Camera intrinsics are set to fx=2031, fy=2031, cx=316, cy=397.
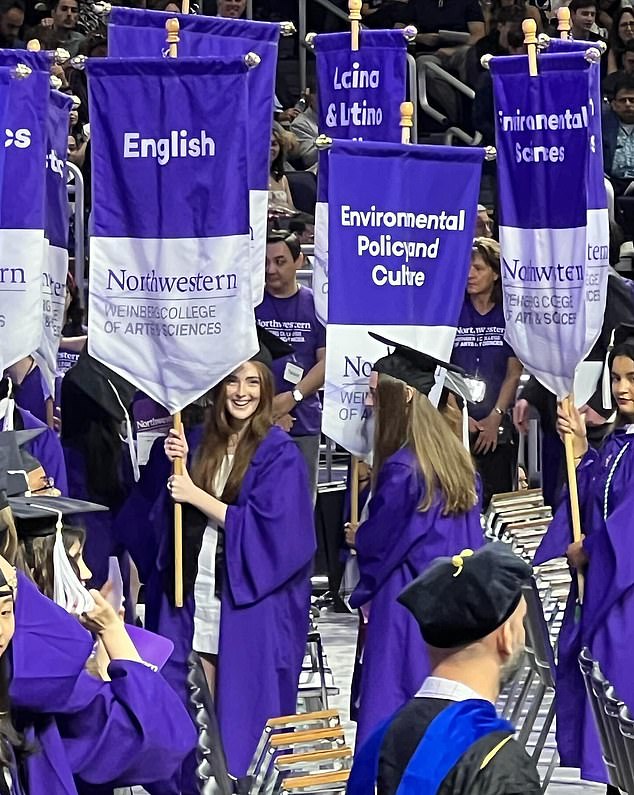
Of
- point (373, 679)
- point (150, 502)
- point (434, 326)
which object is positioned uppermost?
point (434, 326)

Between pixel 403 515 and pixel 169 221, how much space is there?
4.47ft

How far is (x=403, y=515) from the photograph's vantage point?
721 centimetres

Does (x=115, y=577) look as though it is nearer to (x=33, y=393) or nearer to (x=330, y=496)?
(x=33, y=393)

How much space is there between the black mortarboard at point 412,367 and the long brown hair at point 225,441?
431mm

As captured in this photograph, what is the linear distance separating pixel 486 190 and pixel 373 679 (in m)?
6.82

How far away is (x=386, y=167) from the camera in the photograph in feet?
25.4

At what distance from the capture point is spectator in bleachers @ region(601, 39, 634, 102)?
13.8m

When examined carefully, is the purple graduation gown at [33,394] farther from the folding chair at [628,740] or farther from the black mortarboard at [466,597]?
the black mortarboard at [466,597]

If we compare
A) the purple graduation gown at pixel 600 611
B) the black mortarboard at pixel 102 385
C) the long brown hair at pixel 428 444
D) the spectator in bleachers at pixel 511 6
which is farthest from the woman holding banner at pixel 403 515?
the spectator in bleachers at pixel 511 6

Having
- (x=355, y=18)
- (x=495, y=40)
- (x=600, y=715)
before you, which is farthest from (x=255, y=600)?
(x=495, y=40)

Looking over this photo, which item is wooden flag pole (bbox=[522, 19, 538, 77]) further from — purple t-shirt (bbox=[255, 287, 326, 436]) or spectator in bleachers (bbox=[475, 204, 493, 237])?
spectator in bleachers (bbox=[475, 204, 493, 237])

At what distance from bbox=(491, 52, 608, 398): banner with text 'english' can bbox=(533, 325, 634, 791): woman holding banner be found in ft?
1.95

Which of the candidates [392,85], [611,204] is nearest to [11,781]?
[392,85]

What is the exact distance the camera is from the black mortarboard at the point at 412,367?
7324mm
